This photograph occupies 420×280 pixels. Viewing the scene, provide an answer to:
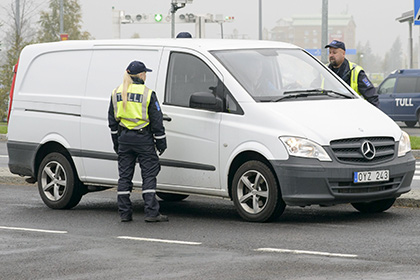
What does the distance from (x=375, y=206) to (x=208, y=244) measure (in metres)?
2.56

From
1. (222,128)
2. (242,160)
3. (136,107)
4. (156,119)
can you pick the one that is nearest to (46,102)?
(136,107)

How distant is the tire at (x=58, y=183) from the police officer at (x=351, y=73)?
10.4 feet

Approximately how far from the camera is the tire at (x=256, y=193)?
9.44 m

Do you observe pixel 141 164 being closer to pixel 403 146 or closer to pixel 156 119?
pixel 156 119

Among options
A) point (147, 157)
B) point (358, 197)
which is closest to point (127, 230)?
point (147, 157)

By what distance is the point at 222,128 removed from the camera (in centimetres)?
988

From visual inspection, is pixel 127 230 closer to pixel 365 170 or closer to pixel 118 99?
pixel 118 99

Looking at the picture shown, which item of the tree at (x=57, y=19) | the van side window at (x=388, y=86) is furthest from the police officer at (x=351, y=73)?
the tree at (x=57, y=19)

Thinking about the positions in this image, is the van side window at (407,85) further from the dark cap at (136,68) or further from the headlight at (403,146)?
the dark cap at (136,68)

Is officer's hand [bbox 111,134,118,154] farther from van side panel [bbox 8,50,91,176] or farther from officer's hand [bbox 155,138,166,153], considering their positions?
van side panel [bbox 8,50,91,176]

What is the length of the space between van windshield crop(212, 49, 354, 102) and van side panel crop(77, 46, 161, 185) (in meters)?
0.92

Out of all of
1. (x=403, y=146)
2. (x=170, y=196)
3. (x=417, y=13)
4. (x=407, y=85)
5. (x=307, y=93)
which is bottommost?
(x=170, y=196)

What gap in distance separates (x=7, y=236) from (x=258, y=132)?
8.12 feet

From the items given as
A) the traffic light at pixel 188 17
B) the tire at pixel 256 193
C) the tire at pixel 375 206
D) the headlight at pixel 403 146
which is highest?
the traffic light at pixel 188 17
